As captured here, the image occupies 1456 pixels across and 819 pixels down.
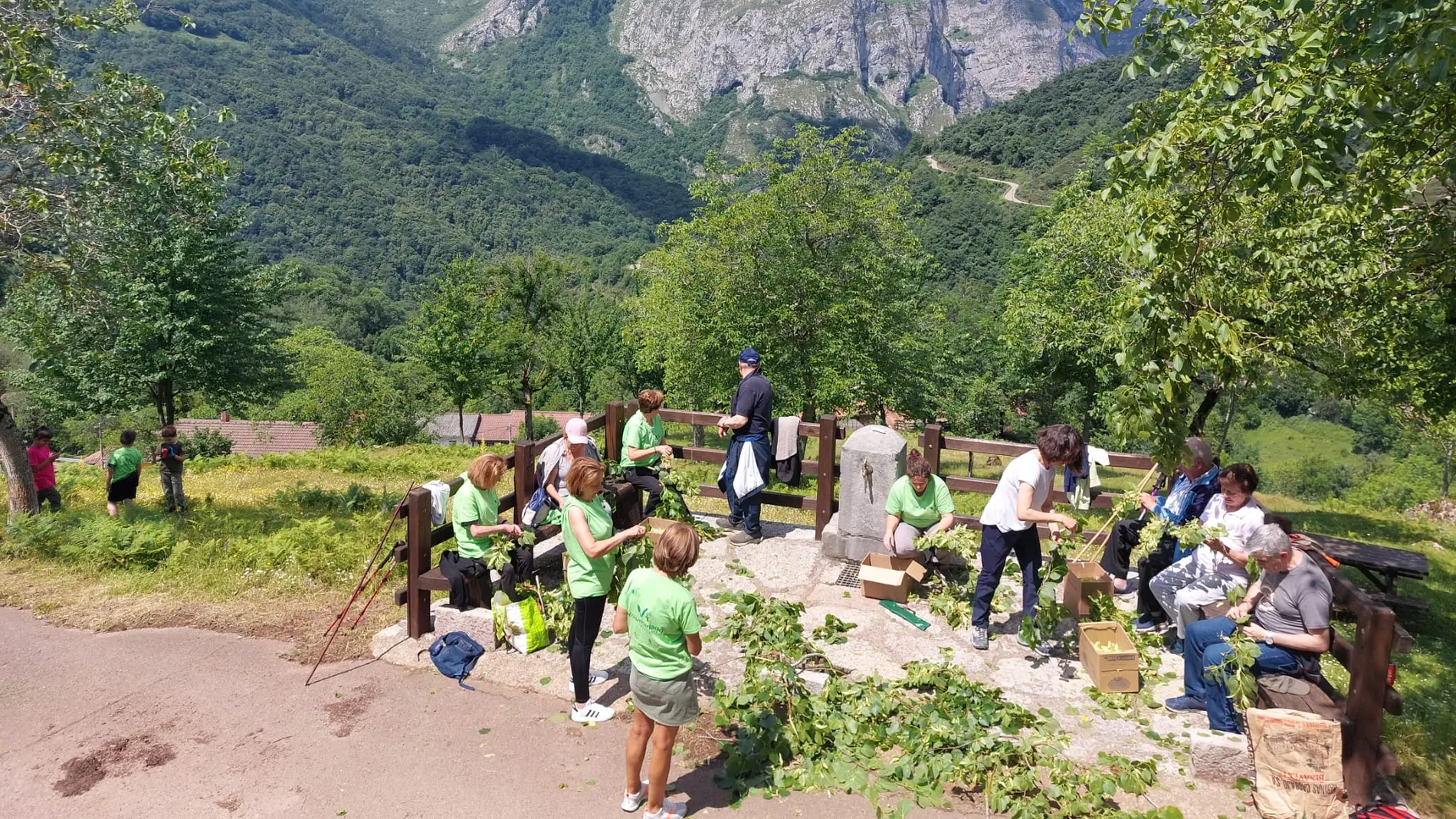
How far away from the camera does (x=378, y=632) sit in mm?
7316

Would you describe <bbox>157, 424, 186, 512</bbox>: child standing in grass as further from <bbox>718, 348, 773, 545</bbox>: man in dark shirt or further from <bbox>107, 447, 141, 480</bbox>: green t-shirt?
<bbox>718, 348, 773, 545</bbox>: man in dark shirt

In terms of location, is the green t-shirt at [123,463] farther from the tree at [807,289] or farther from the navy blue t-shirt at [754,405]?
the tree at [807,289]

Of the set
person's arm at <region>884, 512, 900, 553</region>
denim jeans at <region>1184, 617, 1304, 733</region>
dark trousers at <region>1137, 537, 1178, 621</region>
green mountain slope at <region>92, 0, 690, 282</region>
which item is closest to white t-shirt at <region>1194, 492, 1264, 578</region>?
denim jeans at <region>1184, 617, 1304, 733</region>

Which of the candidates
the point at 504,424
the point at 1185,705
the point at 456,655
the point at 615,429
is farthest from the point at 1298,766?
the point at 504,424

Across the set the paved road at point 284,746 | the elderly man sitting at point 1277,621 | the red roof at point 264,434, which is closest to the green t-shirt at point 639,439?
the paved road at point 284,746

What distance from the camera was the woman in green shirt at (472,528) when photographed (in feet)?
22.0

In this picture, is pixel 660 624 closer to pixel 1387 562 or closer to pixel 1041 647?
pixel 1041 647

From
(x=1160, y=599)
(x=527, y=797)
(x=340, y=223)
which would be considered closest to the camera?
(x=527, y=797)

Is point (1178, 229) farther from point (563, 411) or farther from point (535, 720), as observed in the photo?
point (563, 411)

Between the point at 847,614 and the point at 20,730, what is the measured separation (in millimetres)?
6424

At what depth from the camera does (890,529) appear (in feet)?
24.9

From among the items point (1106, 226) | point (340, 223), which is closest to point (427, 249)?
point (340, 223)

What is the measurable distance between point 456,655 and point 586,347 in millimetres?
49454

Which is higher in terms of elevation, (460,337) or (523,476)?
(523,476)
